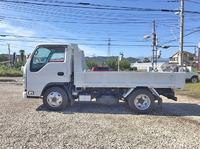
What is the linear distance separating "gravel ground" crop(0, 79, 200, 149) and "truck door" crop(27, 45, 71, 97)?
97cm

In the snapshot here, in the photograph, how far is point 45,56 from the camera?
17.6 feet

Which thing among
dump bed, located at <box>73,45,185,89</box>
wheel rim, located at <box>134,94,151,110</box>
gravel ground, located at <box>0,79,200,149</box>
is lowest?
gravel ground, located at <box>0,79,200,149</box>

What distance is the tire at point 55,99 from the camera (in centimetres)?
525

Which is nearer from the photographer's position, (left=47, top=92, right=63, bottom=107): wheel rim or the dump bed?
the dump bed

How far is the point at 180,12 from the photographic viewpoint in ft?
46.8

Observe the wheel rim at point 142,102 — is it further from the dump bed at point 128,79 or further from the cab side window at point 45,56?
the cab side window at point 45,56

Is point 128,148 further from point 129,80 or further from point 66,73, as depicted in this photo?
point 66,73

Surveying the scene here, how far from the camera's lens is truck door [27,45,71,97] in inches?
204

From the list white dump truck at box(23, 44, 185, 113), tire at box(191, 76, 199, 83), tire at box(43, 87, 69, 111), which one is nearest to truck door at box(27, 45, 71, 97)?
white dump truck at box(23, 44, 185, 113)

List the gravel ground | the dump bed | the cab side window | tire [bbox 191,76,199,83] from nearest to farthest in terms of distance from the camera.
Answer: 1. the gravel ground
2. the dump bed
3. the cab side window
4. tire [bbox 191,76,199,83]

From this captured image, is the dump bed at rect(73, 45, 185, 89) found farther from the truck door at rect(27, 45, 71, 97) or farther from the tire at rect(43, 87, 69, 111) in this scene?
the tire at rect(43, 87, 69, 111)

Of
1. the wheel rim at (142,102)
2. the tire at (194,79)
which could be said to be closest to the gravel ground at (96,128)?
the wheel rim at (142,102)

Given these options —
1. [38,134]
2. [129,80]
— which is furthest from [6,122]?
[129,80]

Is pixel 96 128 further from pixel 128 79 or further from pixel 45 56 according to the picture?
pixel 45 56
